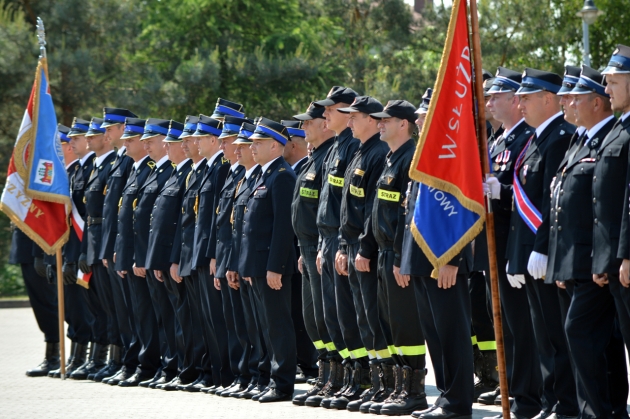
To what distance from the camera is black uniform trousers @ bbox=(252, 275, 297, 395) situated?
994 centimetres

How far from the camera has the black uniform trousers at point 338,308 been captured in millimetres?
9250

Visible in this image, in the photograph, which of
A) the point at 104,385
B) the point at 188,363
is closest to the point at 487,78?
the point at 188,363

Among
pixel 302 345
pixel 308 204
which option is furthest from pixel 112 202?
pixel 308 204

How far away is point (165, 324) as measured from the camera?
38.5ft

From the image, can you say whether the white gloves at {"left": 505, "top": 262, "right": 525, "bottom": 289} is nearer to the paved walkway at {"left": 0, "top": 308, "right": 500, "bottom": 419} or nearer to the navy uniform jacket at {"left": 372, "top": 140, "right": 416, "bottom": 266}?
the navy uniform jacket at {"left": 372, "top": 140, "right": 416, "bottom": 266}

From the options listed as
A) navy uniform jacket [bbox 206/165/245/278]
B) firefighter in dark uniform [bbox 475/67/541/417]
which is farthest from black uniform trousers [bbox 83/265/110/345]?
firefighter in dark uniform [bbox 475/67/541/417]

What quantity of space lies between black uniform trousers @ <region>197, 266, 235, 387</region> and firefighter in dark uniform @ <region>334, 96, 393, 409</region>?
2.03 metres

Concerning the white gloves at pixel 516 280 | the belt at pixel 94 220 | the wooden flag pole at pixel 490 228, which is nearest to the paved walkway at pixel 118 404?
the white gloves at pixel 516 280

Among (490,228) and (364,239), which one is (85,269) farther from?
(490,228)

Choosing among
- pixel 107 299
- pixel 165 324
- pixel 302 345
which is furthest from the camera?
pixel 107 299

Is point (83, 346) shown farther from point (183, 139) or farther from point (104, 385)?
point (183, 139)

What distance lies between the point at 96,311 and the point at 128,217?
1.44m

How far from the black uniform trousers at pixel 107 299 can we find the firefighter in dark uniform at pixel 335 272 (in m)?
3.70

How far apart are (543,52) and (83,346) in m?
18.8
